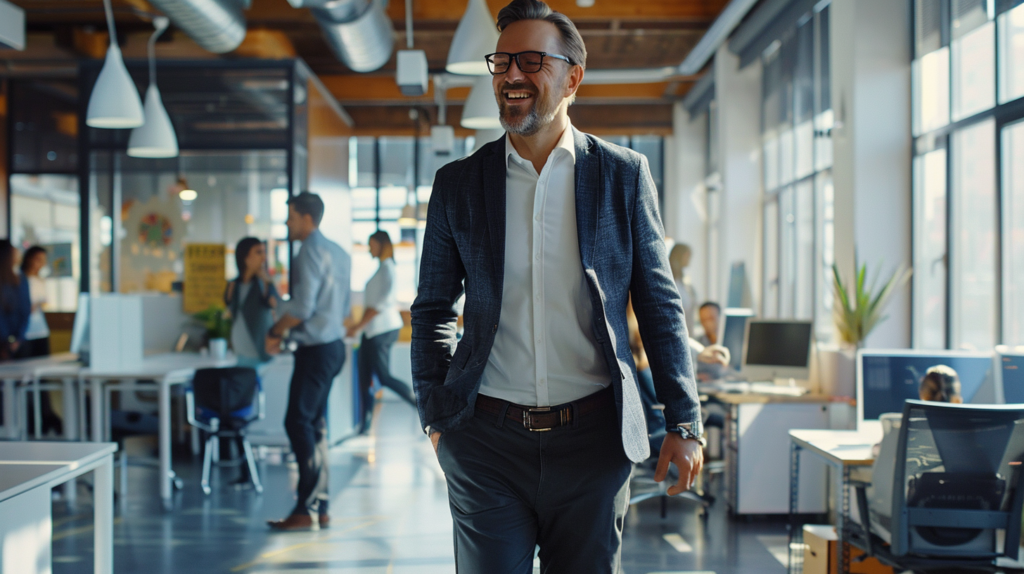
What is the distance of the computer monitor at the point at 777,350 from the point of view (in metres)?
5.21

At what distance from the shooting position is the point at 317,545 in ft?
13.7

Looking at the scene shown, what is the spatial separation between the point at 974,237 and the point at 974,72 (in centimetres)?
93

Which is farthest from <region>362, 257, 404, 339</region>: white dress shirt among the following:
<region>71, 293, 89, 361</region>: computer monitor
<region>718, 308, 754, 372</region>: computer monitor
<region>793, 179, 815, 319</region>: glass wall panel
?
<region>793, 179, 815, 319</region>: glass wall panel

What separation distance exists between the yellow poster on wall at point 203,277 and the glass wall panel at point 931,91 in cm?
590

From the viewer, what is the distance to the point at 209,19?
5617mm

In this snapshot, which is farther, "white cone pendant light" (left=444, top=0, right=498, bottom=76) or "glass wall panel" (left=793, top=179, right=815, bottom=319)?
"glass wall panel" (left=793, top=179, right=815, bottom=319)

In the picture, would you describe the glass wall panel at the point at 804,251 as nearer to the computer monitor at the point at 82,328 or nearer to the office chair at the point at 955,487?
the office chair at the point at 955,487

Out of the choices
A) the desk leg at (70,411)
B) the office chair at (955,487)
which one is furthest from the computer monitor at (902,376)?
the desk leg at (70,411)

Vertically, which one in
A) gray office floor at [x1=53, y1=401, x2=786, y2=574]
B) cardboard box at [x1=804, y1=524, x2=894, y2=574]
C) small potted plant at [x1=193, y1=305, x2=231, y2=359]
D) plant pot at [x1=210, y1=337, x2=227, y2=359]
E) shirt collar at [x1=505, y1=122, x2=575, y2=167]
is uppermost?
shirt collar at [x1=505, y1=122, x2=575, y2=167]

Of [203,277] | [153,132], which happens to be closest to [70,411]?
[153,132]

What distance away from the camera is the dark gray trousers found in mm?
1519

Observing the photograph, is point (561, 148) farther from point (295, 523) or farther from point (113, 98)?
point (113, 98)

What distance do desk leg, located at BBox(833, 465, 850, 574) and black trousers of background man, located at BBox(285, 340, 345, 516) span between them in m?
2.53

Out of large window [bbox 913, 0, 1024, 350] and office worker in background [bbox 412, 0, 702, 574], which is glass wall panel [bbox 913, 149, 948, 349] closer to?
large window [bbox 913, 0, 1024, 350]
